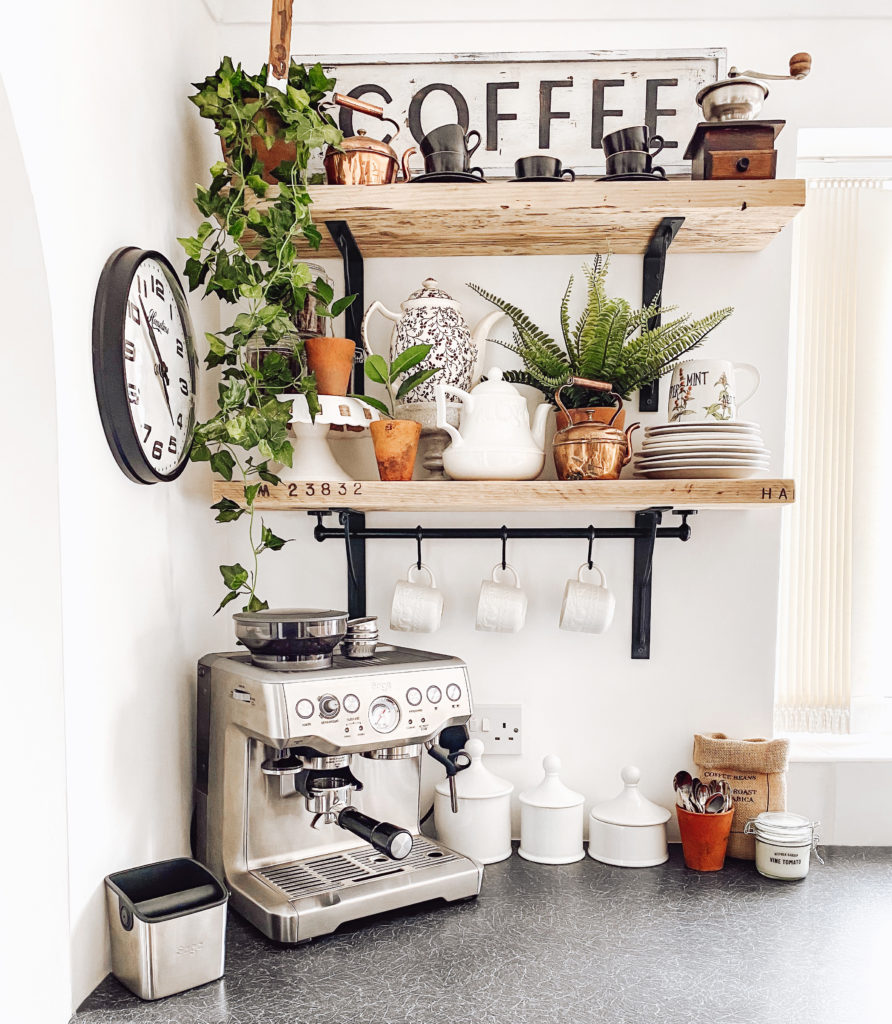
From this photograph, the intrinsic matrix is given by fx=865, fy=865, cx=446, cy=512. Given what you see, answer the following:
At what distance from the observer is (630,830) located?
1.40 meters

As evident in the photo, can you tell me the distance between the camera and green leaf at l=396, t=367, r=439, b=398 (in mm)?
1374

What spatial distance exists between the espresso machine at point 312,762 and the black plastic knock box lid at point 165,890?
3.4 inches

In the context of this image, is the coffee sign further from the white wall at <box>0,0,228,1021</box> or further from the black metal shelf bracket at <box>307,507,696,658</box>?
the black metal shelf bracket at <box>307,507,696,658</box>

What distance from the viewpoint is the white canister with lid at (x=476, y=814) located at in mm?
1394

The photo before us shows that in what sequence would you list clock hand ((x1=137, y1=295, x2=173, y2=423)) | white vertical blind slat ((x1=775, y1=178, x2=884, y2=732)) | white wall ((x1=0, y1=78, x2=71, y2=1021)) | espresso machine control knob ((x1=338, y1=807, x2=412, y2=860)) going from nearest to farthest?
white wall ((x1=0, y1=78, x2=71, y2=1021)), espresso machine control knob ((x1=338, y1=807, x2=412, y2=860)), clock hand ((x1=137, y1=295, x2=173, y2=423)), white vertical blind slat ((x1=775, y1=178, x2=884, y2=732))

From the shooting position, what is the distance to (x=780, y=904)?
1.28 meters

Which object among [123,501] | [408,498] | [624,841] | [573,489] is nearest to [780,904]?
[624,841]

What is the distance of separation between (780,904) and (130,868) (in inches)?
36.4

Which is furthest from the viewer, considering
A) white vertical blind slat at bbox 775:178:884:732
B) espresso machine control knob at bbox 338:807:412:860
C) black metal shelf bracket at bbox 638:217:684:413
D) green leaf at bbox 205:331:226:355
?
white vertical blind slat at bbox 775:178:884:732

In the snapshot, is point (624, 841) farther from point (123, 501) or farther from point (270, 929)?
point (123, 501)

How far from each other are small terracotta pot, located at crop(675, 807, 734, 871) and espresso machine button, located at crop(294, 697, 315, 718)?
2.11 feet

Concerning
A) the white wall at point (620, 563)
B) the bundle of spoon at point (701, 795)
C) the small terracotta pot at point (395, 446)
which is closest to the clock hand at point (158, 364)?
the small terracotta pot at point (395, 446)

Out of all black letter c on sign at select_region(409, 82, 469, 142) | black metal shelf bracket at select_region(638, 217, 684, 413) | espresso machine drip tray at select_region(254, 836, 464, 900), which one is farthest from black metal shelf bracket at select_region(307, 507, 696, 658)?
black letter c on sign at select_region(409, 82, 469, 142)

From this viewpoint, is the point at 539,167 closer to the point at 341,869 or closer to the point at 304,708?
the point at 304,708
